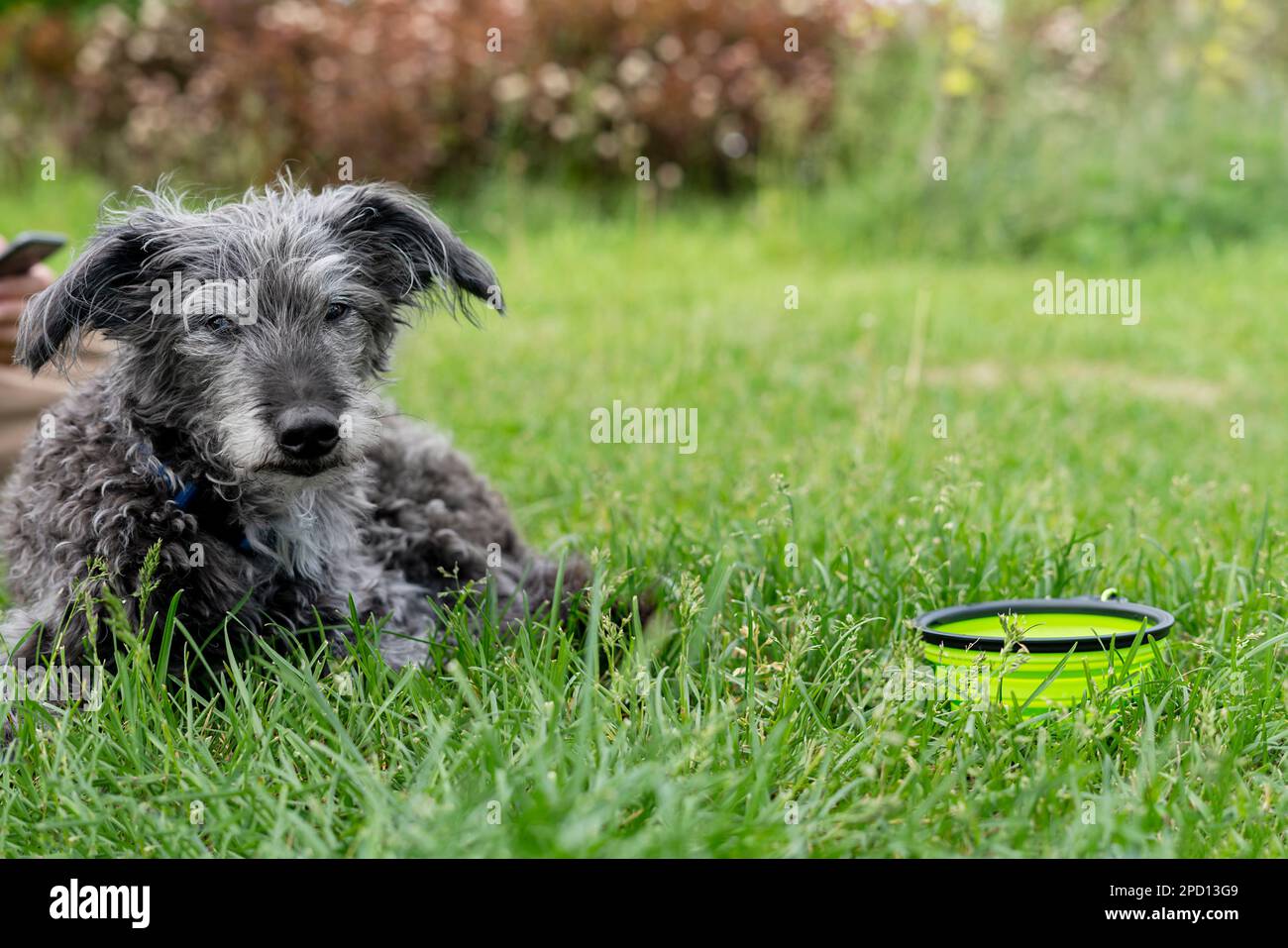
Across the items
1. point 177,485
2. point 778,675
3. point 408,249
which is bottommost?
point 778,675

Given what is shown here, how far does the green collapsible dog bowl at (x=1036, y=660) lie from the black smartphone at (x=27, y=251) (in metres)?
3.00

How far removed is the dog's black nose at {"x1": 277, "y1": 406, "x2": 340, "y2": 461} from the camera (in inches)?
114

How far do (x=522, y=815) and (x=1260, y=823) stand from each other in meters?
1.40

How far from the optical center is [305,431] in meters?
2.89

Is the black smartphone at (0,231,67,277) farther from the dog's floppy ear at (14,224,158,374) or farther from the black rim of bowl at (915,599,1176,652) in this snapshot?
the black rim of bowl at (915,599,1176,652)

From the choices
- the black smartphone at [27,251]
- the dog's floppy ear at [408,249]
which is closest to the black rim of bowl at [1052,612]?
the dog's floppy ear at [408,249]

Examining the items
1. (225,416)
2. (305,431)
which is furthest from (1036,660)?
(225,416)

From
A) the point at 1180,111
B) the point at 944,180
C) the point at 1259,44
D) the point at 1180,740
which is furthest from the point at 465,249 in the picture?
the point at 1259,44

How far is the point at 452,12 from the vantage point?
1237 centimetres

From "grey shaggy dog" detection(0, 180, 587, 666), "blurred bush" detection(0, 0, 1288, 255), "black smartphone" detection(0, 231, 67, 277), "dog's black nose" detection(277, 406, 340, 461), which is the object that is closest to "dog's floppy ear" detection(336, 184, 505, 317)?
"grey shaggy dog" detection(0, 180, 587, 666)

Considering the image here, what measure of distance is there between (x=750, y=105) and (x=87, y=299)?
10.1 m

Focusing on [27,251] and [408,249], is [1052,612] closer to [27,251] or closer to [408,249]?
[408,249]

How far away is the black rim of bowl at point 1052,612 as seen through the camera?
2957 mm

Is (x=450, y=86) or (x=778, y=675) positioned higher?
(x=450, y=86)
